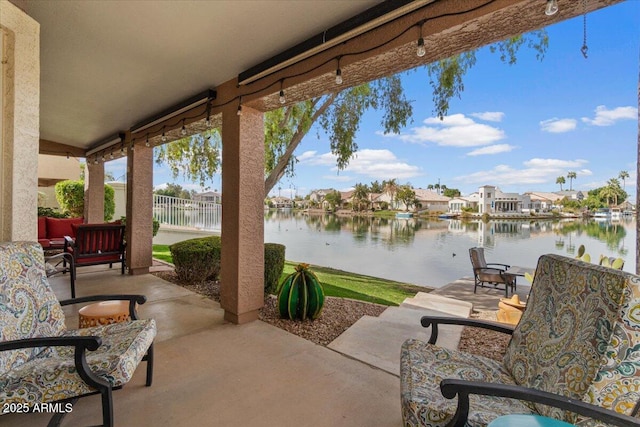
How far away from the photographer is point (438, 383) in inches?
62.7

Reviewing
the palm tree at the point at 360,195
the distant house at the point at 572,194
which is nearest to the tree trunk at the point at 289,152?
the distant house at the point at 572,194

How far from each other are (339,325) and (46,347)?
2607 mm

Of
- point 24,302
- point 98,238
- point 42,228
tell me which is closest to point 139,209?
point 98,238

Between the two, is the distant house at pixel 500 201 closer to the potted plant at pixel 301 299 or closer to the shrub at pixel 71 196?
the potted plant at pixel 301 299

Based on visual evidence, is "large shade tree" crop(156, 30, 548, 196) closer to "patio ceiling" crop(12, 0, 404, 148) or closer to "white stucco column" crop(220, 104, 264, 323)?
"white stucco column" crop(220, 104, 264, 323)

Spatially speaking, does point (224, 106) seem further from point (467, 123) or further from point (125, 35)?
point (467, 123)

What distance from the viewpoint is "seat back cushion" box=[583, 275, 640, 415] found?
1.16 m

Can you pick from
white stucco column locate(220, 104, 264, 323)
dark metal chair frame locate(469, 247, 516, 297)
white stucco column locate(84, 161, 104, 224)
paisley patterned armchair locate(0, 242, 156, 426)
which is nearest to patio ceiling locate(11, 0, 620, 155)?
white stucco column locate(220, 104, 264, 323)

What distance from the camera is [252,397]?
6.88 ft

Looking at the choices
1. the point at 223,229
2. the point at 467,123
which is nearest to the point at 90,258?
the point at 223,229

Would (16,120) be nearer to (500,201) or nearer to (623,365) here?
(623,365)

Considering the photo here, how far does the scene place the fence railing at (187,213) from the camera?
9.44 m

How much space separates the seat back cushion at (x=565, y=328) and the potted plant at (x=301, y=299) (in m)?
2.13

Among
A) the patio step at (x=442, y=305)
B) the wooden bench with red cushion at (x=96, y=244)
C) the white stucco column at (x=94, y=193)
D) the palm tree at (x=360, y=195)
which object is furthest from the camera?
the palm tree at (x=360, y=195)
